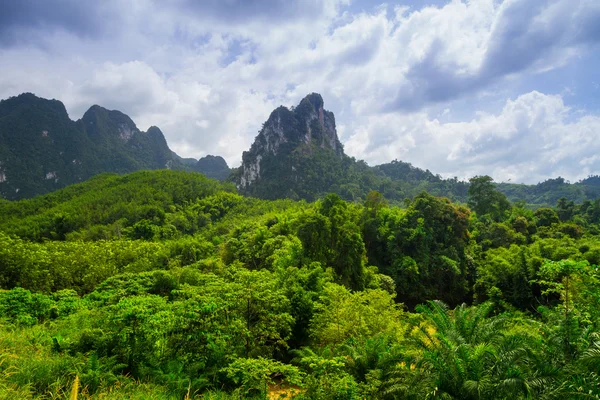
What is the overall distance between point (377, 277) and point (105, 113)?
15106 cm

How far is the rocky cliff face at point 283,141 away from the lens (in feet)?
311

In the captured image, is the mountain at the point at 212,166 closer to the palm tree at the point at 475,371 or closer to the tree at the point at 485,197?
the tree at the point at 485,197

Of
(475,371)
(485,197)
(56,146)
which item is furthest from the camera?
(56,146)

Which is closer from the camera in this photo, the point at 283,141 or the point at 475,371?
the point at 475,371

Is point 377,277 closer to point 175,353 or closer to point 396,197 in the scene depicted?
point 175,353

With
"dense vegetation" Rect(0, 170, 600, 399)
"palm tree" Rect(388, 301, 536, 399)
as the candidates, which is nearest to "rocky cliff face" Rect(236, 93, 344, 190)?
"dense vegetation" Rect(0, 170, 600, 399)

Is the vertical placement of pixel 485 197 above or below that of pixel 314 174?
below

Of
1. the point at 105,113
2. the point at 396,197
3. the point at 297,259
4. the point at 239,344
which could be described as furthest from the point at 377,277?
the point at 105,113

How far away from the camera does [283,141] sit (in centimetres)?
9844

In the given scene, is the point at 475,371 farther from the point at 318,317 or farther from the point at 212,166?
the point at 212,166

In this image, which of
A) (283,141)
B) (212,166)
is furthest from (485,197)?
(212,166)

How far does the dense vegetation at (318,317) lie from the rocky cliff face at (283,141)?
212ft

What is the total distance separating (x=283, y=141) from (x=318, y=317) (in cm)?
9045

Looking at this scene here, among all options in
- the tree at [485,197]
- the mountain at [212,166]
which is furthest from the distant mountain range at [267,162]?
the tree at [485,197]
